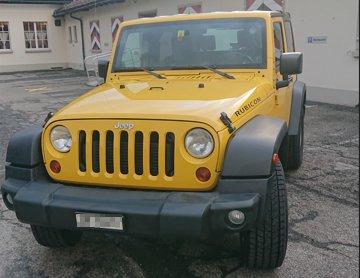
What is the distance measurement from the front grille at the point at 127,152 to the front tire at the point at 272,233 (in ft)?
2.13

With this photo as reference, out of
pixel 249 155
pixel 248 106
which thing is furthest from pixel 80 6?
pixel 249 155

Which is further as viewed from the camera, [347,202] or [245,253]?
[347,202]

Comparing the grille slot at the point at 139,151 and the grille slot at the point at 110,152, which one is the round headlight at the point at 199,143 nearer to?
the grille slot at the point at 139,151

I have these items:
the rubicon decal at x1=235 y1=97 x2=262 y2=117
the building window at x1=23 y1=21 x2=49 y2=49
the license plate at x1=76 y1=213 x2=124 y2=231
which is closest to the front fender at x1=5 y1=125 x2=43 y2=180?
the license plate at x1=76 y1=213 x2=124 y2=231

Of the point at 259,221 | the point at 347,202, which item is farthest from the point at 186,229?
the point at 347,202

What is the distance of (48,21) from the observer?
25.0 metres

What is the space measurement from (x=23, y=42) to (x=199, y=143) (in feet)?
78.3

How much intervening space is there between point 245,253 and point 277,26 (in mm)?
2398

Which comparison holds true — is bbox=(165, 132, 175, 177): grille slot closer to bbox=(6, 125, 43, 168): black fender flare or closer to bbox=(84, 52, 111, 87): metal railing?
bbox=(6, 125, 43, 168): black fender flare

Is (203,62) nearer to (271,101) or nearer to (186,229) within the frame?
(271,101)

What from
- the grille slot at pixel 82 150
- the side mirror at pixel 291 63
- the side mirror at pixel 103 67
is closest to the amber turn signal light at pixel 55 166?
the grille slot at pixel 82 150

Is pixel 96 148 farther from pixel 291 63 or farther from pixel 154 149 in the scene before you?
pixel 291 63

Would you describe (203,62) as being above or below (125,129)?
above

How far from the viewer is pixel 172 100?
10.4ft
